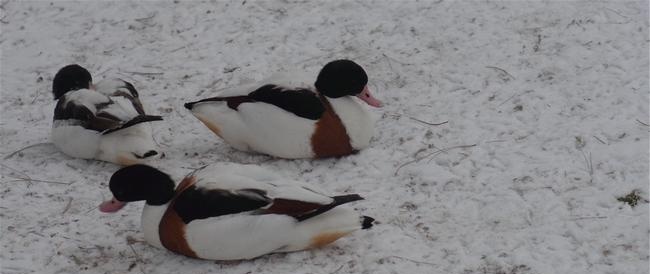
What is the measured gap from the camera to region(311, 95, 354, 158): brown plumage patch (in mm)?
5918

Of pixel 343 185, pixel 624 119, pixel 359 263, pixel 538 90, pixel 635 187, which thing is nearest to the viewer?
pixel 359 263

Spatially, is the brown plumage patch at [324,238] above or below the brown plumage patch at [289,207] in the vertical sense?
below

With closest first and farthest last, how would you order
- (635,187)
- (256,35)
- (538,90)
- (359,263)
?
(359,263) → (635,187) → (538,90) → (256,35)

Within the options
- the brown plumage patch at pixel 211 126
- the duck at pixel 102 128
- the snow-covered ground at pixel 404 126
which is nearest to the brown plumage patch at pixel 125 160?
the duck at pixel 102 128

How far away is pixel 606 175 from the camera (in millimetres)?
5496

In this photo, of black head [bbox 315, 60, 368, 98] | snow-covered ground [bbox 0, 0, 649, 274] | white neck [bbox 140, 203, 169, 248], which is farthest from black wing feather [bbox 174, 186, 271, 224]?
black head [bbox 315, 60, 368, 98]

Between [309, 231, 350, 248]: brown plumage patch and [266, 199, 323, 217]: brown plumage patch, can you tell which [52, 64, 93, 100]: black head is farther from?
[309, 231, 350, 248]: brown plumage patch

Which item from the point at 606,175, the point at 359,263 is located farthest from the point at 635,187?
the point at 359,263

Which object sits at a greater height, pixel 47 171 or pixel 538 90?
pixel 538 90

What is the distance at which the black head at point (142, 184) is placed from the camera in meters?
4.96

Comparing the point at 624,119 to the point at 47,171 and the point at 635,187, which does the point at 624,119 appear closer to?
the point at 635,187

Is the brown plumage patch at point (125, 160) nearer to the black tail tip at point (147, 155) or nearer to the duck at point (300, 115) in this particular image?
the black tail tip at point (147, 155)

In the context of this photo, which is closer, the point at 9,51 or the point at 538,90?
the point at 538,90

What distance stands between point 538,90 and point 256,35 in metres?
2.73
